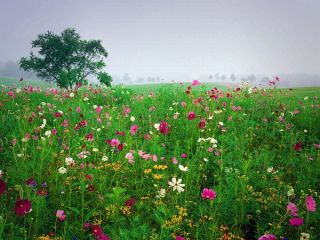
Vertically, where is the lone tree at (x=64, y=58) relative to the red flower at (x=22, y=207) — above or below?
above

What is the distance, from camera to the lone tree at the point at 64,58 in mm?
34906

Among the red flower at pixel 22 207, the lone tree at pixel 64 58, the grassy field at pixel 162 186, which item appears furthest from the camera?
the lone tree at pixel 64 58

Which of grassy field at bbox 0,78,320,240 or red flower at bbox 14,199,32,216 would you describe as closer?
red flower at bbox 14,199,32,216

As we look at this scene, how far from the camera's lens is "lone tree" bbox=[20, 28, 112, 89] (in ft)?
115

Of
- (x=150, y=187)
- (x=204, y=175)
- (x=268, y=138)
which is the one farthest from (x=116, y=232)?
(x=268, y=138)

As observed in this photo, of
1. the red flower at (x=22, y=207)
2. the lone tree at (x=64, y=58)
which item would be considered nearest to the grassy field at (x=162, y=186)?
the red flower at (x=22, y=207)

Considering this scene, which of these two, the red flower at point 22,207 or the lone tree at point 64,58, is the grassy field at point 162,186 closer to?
the red flower at point 22,207

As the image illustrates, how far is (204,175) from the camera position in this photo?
3723 millimetres

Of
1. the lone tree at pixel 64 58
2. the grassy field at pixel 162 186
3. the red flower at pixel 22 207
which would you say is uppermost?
the lone tree at pixel 64 58

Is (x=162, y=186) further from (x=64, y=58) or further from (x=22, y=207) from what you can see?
(x=64, y=58)

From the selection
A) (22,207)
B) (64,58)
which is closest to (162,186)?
(22,207)

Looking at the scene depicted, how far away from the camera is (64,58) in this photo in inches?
1435

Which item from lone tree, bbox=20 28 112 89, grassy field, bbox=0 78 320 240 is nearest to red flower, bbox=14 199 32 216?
grassy field, bbox=0 78 320 240

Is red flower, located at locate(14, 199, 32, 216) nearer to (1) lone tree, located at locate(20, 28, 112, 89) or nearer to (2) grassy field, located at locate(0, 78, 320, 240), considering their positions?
(2) grassy field, located at locate(0, 78, 320, 240)
